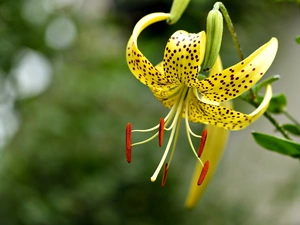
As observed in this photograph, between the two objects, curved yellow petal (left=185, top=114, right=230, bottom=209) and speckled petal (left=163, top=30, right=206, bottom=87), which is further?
curved yellow petal (left=185, top=114, right=230, bottom=209)

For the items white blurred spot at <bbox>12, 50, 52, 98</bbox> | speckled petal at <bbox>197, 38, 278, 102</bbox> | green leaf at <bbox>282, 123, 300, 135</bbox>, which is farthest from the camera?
white blurred spot at <bbox>12, 50, 52, 98</bbox>

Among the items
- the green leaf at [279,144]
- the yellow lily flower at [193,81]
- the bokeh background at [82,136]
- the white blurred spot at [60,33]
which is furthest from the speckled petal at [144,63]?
the white blurred spot at [60,33]

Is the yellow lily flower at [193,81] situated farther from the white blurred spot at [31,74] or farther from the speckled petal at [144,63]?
the white blurred spot at [31,74]

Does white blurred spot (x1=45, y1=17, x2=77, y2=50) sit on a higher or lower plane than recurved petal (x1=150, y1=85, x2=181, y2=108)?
lower

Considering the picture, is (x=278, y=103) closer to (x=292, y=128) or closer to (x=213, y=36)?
(x=292, y=128)

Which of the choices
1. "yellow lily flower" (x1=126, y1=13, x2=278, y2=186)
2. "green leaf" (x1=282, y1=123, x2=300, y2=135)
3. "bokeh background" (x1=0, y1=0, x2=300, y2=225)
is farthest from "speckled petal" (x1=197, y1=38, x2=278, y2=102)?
"bokeh background" (x1=0, y1=0, x2=300, y2=225)

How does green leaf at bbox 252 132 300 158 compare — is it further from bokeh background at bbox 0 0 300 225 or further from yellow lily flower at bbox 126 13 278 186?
bokeh background at bbox 0 0 300 225

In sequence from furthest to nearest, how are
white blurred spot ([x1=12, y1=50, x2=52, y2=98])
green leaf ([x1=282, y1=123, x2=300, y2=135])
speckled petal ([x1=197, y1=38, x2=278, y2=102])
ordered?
white blurred spot ([x1=12, y1=50, x2=52, y2=98]), green leaf ([x1=282, y1=123, x2=300, y2=135]), speckled petal ([x1=197, y1=38, x2=278, y2=102])
